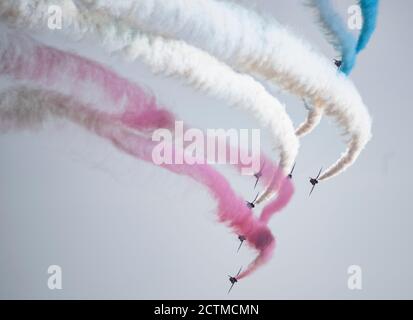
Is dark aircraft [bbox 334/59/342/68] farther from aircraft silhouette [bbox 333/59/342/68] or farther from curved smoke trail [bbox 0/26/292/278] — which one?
curved smoke trail [bbox 0/26/292/278]

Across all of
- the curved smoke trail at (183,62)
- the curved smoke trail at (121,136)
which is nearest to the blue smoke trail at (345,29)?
the curved smoke trail at (183,62)

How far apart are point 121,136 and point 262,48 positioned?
0.96 meters

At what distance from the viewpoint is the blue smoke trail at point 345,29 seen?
3057 mm

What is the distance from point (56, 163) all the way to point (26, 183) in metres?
0.22

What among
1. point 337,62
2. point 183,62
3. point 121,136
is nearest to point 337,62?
point 337,62

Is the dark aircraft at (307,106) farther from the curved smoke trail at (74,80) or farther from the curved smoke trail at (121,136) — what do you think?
the curved smoke trail at (74,80)

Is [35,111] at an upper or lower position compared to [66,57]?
lower

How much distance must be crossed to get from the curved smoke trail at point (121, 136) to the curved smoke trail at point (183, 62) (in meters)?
0.24

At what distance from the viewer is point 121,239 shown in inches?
124

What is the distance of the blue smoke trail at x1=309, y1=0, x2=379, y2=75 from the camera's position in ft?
10.0

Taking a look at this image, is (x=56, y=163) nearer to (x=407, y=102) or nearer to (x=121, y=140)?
(x=121, y=140)

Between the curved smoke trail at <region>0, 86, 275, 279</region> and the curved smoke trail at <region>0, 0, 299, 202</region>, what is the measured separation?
0.80 ft
